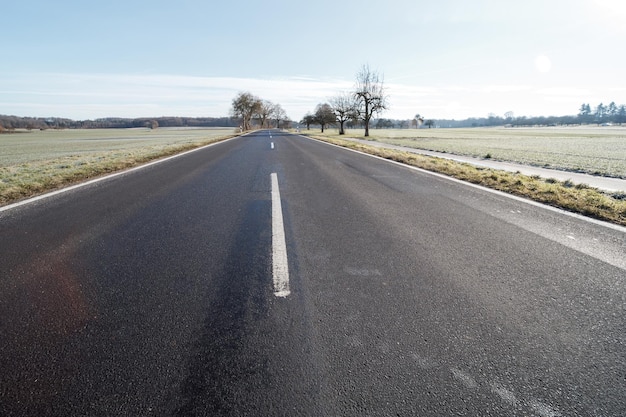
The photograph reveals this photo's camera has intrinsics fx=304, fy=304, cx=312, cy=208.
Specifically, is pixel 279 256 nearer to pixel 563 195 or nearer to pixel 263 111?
pixel 563 195

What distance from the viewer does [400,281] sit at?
9.14ft

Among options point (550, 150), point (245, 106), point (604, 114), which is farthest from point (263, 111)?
point (604, 114)

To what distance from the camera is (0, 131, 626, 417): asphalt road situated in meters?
1.60

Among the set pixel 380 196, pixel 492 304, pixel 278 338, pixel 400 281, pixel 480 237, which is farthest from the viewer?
pixel 380 196

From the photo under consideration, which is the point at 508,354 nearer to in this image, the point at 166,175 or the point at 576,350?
the point at 576,350

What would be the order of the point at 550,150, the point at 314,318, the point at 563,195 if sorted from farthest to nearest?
the point at 550,150, the point at 563,195, the point at 314,318

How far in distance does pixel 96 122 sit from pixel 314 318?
178608mm

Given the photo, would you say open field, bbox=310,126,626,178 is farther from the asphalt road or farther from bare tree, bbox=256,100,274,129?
bare tree, bbox=256,100,274,129

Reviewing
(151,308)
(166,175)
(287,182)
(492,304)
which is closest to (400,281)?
(492,304)

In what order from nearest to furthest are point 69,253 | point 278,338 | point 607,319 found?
point 278,338 → point 607,319 → point 69,253

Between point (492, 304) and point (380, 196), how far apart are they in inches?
154

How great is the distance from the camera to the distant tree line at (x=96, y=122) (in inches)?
4131

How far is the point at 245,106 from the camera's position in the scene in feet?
258

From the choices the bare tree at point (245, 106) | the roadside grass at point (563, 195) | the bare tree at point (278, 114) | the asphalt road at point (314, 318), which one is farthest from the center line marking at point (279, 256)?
the bare tree at point (278, 114)
